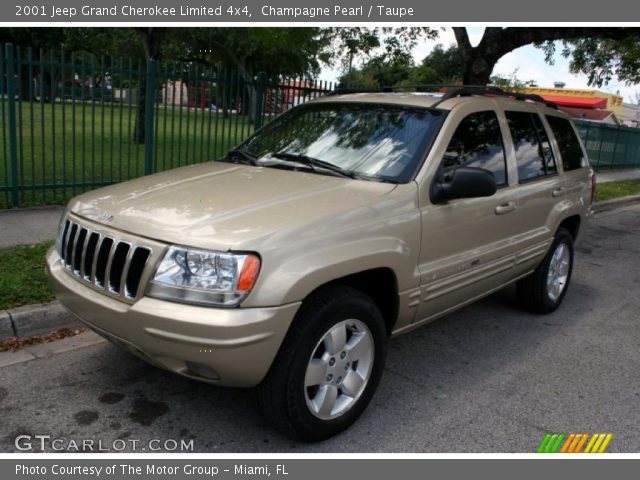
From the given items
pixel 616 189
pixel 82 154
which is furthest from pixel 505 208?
pixel 616 189

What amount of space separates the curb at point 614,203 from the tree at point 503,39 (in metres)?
3.18

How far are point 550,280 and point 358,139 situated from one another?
8.17 feet

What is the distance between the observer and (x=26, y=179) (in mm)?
9469

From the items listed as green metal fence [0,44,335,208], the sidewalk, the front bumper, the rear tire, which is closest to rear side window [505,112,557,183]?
the rear tire

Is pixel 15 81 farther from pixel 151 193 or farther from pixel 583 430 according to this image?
pixel 583 430

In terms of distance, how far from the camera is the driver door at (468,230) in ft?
12.0

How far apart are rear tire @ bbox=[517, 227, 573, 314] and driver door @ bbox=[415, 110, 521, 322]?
680mm

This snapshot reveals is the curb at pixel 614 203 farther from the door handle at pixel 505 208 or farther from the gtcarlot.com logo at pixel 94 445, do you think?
the gtcarlot.com logo at pixel 94 445

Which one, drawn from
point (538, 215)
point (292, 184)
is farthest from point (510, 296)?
point (292, 184)

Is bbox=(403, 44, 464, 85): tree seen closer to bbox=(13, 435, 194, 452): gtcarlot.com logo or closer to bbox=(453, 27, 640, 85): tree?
bbox=(453, 27, 640, 85): tree

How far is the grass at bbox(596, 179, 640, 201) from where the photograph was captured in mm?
13188

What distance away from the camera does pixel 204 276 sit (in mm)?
2736

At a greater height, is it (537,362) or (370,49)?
(370,49)

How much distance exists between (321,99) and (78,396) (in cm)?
276
